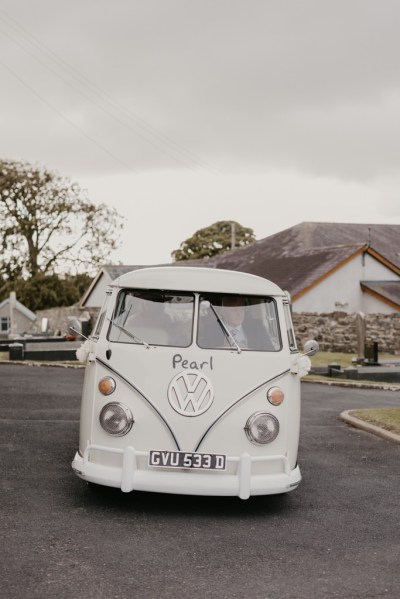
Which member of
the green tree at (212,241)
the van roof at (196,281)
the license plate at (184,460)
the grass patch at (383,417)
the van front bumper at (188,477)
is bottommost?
the grass patch at (383,417)

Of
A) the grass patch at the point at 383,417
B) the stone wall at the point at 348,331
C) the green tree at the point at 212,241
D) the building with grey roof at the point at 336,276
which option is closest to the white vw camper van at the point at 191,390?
the grass patch at the point at 383,417

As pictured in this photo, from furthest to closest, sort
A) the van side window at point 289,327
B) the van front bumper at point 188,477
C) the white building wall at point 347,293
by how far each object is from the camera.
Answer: the white building wall at point 347,293 < the van side window at point 289,327 < the van front bumper at point 188,477

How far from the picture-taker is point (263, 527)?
641 centimetres

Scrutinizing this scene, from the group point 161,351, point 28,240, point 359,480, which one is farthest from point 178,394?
point 28,240

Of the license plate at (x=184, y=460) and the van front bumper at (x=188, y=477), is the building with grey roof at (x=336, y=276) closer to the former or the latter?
the van front bumper at (x=188, y=477)

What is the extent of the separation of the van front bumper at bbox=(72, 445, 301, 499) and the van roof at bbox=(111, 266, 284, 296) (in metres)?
1.50

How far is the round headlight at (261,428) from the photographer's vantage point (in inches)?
260

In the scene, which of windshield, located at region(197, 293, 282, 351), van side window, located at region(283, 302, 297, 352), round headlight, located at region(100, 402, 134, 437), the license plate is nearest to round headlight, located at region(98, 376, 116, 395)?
round headlight, located at region(100, 402, 134, 437)

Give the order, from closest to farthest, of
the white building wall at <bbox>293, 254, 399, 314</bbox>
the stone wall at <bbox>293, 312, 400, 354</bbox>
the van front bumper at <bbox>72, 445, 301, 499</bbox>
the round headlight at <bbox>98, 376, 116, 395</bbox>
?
the van front bumper at <bbox>72, 445, 301, 499</bbox>
the round headlight at <bbox>98, 376, 116, 395</bbox>
the stone wall at <bbox>293, 312, 400, 354</bbox>
the white building wall at <bbox>293, 254, 399, 314</bbox>

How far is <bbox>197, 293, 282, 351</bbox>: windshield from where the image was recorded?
22.9ft

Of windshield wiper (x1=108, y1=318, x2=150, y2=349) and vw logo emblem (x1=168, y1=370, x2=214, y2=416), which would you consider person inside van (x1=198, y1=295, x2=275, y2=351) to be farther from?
windshield wiper (x1=108, y1=318, x2=150, y2=349)

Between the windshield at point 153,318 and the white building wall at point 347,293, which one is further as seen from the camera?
the white building wall at point 347,293

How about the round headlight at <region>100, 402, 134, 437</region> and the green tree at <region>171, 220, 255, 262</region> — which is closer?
the round headlight at <region>100, 402, 134, 437</region>

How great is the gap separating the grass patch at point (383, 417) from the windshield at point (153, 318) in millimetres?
5526
